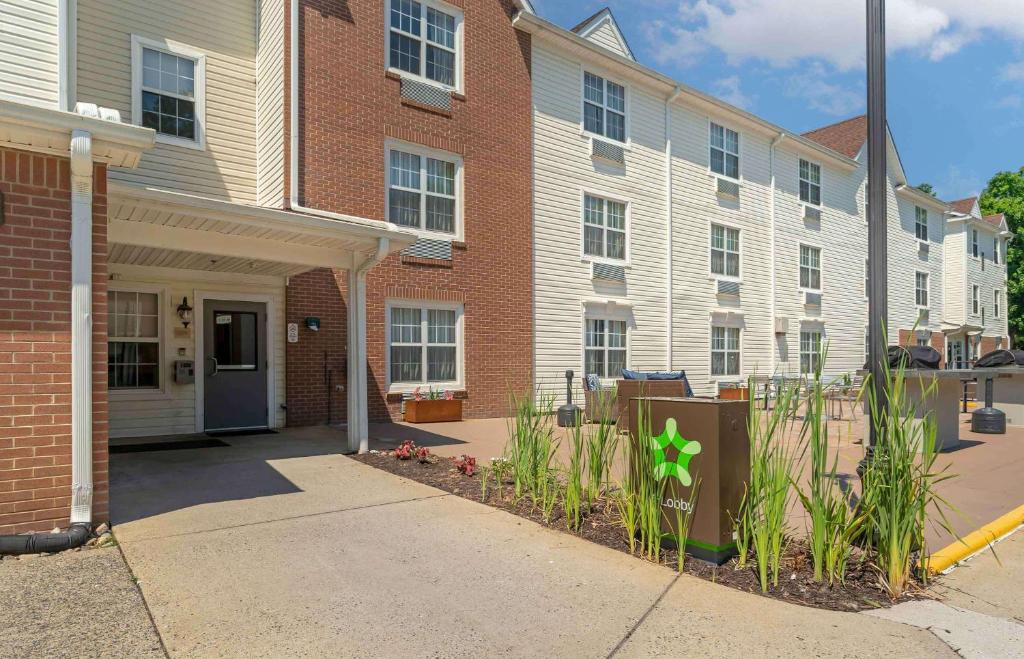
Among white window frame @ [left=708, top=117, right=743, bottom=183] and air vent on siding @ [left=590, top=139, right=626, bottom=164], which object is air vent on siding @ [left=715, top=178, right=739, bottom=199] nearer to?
white window frame @ [left=708, top=117, right=743, bottom=183]

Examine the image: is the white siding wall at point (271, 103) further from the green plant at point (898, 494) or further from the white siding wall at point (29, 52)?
the green plant at point (898, 494)

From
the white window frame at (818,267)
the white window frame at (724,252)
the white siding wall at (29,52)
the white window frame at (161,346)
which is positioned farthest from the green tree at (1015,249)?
the white siding wall at (29,52)

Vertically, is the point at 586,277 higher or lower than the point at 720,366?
higher

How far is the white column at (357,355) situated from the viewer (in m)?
8.64

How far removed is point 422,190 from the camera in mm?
13000

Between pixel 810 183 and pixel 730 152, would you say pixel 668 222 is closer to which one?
pixel 730 152

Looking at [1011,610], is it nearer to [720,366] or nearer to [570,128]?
[570,128]

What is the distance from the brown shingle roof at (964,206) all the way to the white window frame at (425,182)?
2963cm

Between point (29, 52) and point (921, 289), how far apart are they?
1285 inches

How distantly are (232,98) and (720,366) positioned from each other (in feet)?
47.5

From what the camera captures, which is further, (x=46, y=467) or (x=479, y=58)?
(x=479, y=58)

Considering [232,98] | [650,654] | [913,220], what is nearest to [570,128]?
[232,98]

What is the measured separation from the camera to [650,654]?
3242 mm

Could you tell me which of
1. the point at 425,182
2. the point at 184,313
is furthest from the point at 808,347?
the point at 184,313
